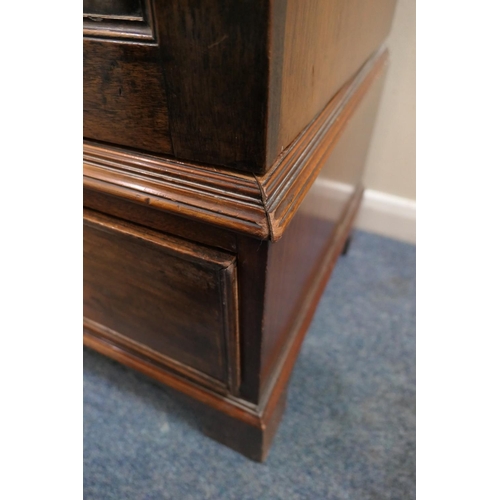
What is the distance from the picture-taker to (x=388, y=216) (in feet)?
3.50

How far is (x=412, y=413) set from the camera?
0.73m

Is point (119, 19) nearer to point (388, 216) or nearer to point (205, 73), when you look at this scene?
point (205, 73)

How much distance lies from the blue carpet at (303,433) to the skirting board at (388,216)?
274 millimetres

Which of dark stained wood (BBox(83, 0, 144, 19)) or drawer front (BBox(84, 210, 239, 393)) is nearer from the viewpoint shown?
dark stained wood (BBox(83, 0, 144, 19))

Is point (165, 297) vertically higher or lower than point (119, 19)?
lower

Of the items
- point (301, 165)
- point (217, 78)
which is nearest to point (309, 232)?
point (301, 165)

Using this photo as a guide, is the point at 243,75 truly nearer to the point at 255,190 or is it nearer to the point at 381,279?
the point at 255,190

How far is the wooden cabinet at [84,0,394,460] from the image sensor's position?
28 cm

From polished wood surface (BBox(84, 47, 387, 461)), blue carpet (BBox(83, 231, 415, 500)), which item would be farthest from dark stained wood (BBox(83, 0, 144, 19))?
blue carpet (BBox(83, 231, 415, 500))

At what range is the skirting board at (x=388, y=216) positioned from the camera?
3.37 ft

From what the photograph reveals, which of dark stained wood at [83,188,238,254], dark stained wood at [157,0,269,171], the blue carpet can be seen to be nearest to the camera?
dark stained wood at [157,0,269,171]

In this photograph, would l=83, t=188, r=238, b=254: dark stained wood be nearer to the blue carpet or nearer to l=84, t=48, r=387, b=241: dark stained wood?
l=84, t=48, r=387, b=241: dark stained wood

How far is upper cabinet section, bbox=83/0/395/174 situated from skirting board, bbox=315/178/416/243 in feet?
2.36

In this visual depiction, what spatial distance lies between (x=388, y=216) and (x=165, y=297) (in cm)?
78
